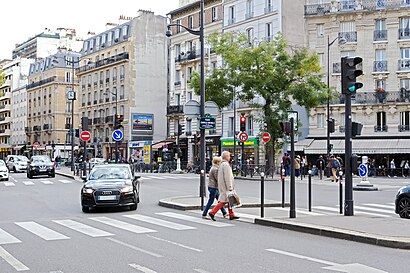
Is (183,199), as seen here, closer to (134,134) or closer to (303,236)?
(303,236)

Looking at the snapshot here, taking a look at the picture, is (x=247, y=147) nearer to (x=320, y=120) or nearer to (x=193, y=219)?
(x=320, y=120)

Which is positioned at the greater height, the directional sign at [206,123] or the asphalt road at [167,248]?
the directional sign at [206,123]

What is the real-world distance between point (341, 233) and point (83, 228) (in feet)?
18.8

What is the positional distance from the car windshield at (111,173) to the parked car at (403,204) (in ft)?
25.7

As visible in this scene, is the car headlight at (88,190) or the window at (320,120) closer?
the car headlight at (88,190)

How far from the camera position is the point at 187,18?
63719 millimetres

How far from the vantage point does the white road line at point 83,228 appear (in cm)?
1195

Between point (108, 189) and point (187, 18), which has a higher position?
point (187, 18)

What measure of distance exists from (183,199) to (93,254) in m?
9.92

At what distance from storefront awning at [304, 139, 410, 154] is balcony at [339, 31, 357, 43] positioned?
8.81 meters

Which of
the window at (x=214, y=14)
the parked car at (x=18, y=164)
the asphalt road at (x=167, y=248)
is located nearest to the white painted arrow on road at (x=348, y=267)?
the asphalt road at (x=167, y=248)

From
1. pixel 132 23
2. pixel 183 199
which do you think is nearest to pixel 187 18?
pixel 132 23

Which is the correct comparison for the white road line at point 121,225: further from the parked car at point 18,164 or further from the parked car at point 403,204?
the parked car at point 18,164

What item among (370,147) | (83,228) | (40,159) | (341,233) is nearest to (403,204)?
(341,233)
